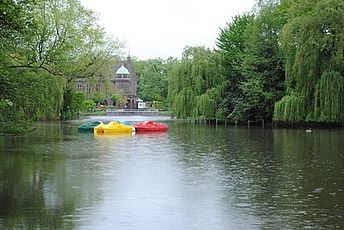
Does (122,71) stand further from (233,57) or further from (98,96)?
A: (233,57)

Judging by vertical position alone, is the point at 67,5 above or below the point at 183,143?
above

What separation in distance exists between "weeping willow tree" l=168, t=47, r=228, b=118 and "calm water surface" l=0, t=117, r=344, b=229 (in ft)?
87.3

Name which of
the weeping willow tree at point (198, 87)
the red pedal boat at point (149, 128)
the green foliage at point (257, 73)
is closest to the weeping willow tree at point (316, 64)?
the green foliage at point (257, 73)

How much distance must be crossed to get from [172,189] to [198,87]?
3831 centimetres

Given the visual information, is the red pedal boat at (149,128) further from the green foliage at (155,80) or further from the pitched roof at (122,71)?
the pitched roof at (122,71)

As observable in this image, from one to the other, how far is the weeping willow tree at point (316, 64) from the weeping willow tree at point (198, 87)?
10897mm

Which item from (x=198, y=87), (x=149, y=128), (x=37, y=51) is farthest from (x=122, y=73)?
(x=37, y=51)

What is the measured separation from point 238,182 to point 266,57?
115 feet

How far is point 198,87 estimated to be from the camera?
52.5 m

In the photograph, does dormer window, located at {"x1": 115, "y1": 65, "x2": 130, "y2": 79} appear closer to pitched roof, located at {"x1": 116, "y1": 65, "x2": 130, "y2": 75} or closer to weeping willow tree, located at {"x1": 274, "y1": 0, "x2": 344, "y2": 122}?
pitched roof, located at {"x1": 116, "y1": 65, "x2": 130, "y2": 75}

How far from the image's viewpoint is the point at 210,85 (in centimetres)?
5325

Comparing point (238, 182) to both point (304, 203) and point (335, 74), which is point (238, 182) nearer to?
point (304, 203)

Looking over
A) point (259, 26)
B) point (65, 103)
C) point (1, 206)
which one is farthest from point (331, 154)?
point (65, 103)

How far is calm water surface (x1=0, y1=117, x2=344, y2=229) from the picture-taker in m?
10.7
